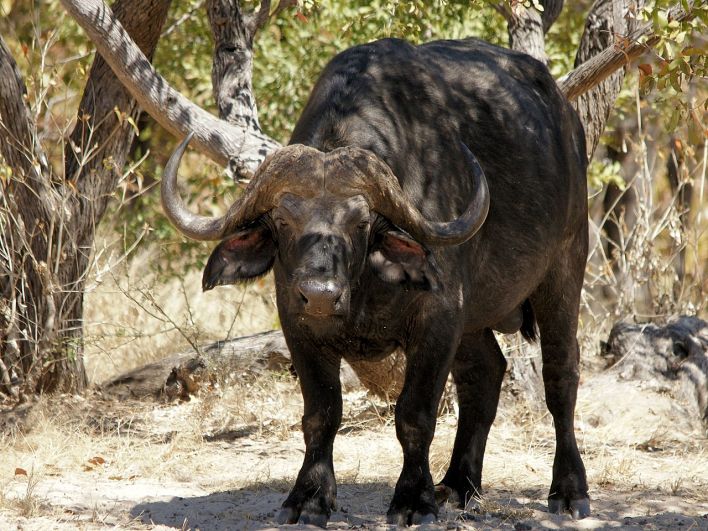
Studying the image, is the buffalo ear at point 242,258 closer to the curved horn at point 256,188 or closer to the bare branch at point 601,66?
the curved horn at point 256,188

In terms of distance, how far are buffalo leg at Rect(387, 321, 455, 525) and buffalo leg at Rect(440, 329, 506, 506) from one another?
77cm

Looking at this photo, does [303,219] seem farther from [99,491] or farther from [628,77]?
[628,77]

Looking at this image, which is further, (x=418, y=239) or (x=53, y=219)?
(x=53, y=219)

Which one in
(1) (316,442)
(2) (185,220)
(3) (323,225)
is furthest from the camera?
(1) (316,442)

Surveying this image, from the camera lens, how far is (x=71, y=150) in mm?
8625

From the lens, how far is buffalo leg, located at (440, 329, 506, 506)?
20.4 feet

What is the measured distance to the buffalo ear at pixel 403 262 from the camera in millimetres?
5262

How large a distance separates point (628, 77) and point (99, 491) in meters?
7.57

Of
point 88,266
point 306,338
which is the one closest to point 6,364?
point 88,266

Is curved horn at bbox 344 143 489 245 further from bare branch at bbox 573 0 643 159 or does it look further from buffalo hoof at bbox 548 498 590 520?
bare branch at bbox 573 0 643 159

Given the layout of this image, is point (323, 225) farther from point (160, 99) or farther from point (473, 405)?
point (160, 99)

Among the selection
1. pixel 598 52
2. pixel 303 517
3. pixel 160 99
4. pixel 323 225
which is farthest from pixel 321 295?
pixel 598 52

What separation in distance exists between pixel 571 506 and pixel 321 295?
6.93 feet

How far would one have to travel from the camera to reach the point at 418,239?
524 centimetres
